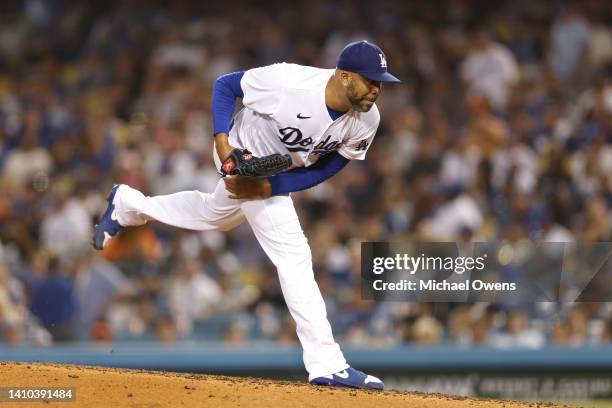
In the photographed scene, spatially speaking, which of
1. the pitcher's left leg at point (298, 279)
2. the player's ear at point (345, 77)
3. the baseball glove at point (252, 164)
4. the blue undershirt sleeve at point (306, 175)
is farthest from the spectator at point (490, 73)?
the baseball glove at point (252, 164)

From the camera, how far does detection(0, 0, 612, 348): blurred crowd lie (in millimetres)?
8938

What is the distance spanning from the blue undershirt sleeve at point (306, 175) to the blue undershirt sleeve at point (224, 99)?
364 mm

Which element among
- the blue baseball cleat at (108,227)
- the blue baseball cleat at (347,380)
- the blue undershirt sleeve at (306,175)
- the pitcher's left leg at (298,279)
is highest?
the blue undershirt sleeve at (306,175)

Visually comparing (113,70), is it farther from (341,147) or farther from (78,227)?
(341,147)

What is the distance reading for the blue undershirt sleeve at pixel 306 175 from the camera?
5680 mm

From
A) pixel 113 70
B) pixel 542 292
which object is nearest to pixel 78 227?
pixel 113 70

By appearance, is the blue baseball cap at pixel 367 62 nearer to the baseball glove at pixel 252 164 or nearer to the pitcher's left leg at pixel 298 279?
the baseball glove at pixel 252 164

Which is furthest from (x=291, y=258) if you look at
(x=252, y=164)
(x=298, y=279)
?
(x=252, y=164)

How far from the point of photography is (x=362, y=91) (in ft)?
17.5

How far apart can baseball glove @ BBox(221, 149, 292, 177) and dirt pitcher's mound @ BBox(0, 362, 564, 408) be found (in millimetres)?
1052

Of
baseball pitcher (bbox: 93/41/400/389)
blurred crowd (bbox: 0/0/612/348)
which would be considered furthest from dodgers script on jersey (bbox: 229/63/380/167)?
blurred crowd (bbox: 0/0/612/348)

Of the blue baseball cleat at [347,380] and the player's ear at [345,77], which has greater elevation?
the player's ear at [345,77]

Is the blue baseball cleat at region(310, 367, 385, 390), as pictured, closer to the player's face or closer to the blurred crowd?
the player's face

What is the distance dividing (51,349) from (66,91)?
441 centimetres
